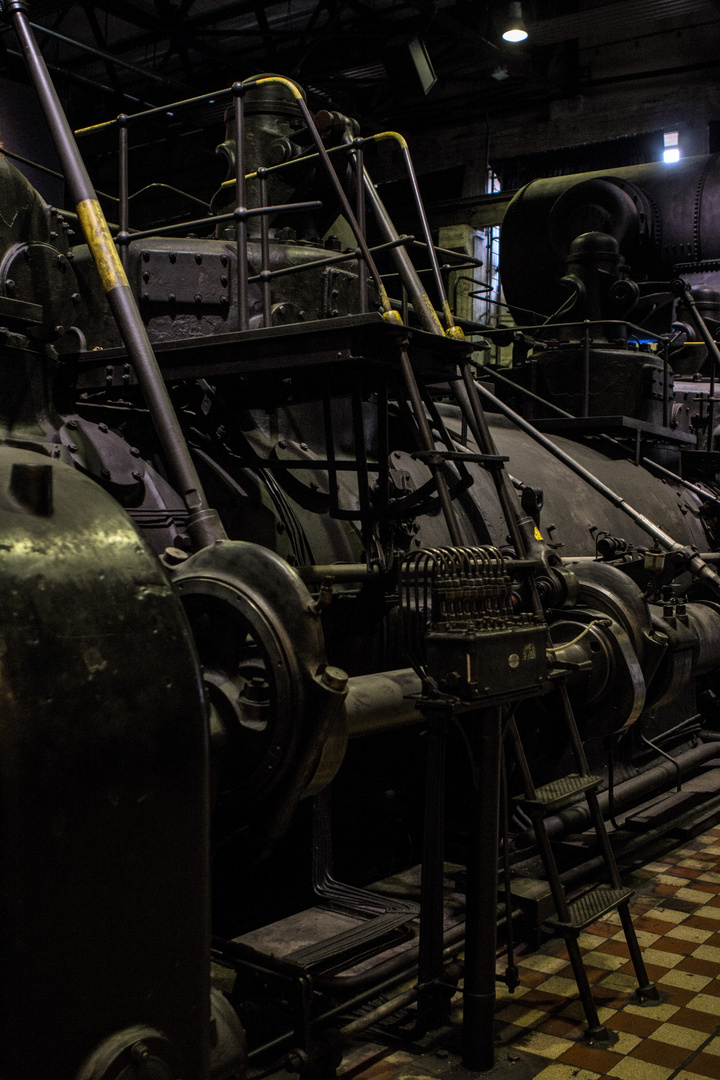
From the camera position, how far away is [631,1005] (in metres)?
3.23

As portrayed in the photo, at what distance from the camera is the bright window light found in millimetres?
14484

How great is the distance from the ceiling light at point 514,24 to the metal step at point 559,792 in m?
11.1

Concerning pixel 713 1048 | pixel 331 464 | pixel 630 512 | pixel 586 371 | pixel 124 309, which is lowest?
pixel 713 1048

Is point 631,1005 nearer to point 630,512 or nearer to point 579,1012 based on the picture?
point 579,1012

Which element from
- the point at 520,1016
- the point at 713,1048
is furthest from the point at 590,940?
the point at 713,1048

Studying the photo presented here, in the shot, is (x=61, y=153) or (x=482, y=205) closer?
(x=61, y=153)

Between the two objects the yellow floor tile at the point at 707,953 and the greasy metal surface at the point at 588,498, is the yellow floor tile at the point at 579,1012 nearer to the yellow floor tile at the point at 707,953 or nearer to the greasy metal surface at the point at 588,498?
the yellow floor tile at the point at 707,953

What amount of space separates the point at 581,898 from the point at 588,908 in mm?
98

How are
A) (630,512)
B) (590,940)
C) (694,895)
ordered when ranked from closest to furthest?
(590,940) → (694,895) → (630,512)

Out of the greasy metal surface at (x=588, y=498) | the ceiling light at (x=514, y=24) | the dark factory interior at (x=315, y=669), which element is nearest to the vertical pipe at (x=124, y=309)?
the dark factory interior at (x=315, y=669)

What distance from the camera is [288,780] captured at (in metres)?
2.24

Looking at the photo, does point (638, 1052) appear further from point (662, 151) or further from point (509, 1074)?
point (662, 151)

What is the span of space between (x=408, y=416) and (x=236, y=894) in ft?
5.48

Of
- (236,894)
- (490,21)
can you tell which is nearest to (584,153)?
(490,21)
